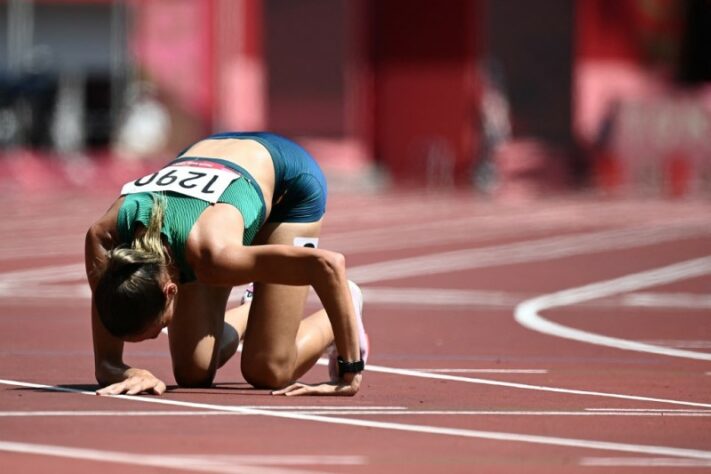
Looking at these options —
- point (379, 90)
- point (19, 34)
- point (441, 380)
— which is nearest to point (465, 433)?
point (441, 380)

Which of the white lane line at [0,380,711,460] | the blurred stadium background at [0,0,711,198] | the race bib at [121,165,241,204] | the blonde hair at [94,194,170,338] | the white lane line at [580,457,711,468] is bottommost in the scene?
the blurred stadium background at [0,0,711,198]

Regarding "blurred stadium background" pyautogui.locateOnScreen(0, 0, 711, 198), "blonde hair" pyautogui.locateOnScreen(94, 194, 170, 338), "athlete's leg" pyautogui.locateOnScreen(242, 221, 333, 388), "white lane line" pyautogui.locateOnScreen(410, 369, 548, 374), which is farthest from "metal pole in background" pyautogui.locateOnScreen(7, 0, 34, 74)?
"blonde hair" pyautogui.locateOnScreen(94, 194, 170, 338)

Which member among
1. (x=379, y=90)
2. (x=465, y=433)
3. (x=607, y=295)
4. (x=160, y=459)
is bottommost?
(x=379, y=90)

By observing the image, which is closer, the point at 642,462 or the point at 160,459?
the point at 160,459

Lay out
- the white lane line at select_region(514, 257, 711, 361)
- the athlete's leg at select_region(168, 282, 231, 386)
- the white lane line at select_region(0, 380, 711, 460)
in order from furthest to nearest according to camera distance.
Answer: the white lane line at select_region(514, 257, 711, 361), the athlete's leg at select_region(168, 282, 231, 386), the white lane line at select_region(0, 380, 711, 460)

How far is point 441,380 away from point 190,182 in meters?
1.72

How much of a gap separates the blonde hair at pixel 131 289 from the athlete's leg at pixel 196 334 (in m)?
0.87

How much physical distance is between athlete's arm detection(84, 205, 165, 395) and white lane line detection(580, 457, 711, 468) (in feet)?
7.51

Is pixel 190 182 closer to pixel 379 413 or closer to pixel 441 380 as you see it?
pixel 379 413

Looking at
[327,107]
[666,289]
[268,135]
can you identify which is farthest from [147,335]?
[327,107]

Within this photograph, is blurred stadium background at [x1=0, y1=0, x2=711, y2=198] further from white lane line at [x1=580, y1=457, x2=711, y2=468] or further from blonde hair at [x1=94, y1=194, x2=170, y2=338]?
white lane line at [x1=580, y1=457, x2=711, y2=468]

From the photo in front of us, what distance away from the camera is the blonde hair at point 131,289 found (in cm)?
748

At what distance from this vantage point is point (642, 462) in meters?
6.54

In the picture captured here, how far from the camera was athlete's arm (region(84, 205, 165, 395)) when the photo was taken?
26.1 ft
